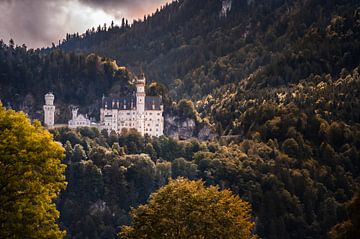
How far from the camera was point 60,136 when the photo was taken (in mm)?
176625

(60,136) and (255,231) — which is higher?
(60,136)

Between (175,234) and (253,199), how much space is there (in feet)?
368

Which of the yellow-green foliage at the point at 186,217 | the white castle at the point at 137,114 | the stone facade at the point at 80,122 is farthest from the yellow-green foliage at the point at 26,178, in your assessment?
the stone facade at the point at 80,122

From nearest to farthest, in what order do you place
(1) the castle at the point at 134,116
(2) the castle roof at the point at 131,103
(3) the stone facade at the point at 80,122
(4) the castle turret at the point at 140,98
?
(1) the castle at the point at 134,116 → (4) the castle turret at the point at 140,98 → (2) the castle roof at the point at 131,103 → (3) the stone facade at the point at 80,122

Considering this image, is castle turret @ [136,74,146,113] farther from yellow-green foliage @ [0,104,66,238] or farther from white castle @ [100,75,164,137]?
yellow-green foliage @ [0,104,66,238]

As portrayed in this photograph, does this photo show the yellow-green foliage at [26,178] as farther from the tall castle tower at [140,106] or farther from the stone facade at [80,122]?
the stone facade at [80,122]

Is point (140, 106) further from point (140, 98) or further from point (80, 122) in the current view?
point (80, 122)

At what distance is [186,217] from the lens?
56156mm

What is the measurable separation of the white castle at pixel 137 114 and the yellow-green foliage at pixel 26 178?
144 m

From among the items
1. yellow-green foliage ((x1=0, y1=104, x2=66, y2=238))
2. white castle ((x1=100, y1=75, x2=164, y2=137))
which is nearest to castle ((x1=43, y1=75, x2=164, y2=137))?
white castle ((x1=100, y1=75, x2=164, y2=137))

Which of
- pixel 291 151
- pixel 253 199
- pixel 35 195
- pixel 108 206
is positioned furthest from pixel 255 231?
pixel 35 195

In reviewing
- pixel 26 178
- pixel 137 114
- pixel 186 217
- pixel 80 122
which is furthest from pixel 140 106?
pixel 26 178

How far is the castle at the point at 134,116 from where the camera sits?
190 meters

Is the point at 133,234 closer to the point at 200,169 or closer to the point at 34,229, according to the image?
the point at 34,229
